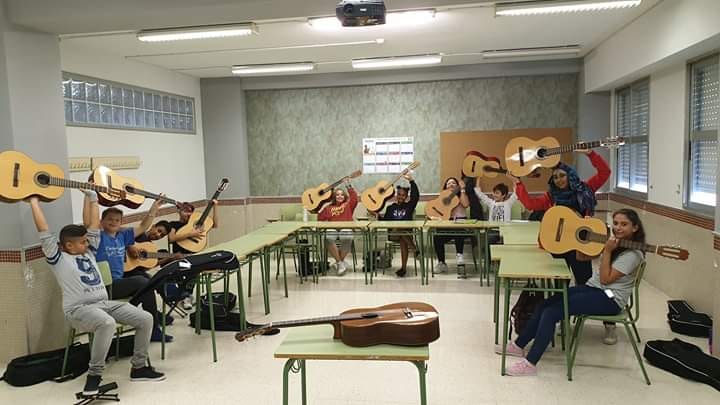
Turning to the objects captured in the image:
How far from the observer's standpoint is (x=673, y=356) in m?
3.79

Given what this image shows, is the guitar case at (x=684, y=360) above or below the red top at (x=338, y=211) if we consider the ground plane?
below

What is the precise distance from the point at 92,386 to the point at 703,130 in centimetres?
548

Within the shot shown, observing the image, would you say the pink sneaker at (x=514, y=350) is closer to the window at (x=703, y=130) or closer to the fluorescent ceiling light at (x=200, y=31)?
the window at (x=703, y=130)

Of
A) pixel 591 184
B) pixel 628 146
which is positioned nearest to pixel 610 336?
pixel 591 184

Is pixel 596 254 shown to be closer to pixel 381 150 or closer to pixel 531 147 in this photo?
pixel 531 147

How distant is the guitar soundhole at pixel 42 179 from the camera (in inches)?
155

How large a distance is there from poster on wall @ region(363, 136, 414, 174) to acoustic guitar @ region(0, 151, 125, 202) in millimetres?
5066

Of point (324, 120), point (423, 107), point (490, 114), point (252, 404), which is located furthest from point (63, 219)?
point (490, 114)

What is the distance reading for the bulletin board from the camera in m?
8.16

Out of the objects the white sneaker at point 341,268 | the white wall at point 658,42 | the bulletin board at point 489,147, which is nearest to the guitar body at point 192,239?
the white sneaker at point 341,268

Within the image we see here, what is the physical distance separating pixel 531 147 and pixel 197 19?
3637mm

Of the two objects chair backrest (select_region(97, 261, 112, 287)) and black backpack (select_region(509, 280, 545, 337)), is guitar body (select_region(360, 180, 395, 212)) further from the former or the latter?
chair backrest (select_region(97, 261, 112, 287))

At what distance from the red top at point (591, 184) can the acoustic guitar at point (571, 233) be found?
995mm

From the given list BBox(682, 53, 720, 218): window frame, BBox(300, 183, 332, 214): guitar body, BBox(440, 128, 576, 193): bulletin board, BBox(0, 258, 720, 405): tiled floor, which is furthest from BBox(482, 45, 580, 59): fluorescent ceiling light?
BBox(0, 258, 720, 405): tiled floor
